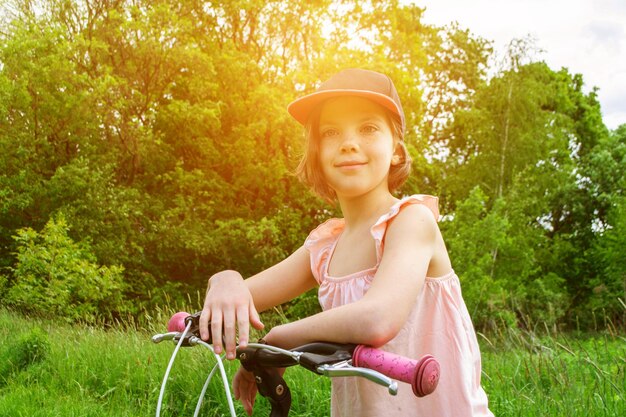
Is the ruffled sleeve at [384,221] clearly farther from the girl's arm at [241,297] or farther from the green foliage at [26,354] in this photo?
the green foliage at [26,354]

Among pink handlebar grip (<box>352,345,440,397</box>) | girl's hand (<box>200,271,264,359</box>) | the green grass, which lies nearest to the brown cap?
girl's hand (<box>200,271,264,359</box>)

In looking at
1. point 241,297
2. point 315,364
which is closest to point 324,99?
point 241,297

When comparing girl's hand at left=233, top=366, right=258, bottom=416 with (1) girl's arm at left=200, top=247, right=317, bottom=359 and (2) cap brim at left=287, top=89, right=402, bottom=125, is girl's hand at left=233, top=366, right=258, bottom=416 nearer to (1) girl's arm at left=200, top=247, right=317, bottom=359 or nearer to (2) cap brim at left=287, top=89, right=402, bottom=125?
(1) girl's arm at left=200, top=247, right=317, bottom=359

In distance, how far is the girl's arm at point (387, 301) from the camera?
4.71ft

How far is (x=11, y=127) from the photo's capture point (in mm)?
19000

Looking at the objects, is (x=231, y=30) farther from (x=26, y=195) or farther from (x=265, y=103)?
(x=26, y=195)

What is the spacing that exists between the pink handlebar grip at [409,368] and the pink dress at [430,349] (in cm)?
54

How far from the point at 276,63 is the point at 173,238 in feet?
20.5

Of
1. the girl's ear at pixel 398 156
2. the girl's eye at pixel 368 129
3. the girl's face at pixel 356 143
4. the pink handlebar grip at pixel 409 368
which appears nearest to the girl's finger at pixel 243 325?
the pink handlebar grip at pixel 409 368

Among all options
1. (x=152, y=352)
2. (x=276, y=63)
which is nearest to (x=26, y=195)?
(x=276, y=63)

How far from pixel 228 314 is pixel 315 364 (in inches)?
15.0

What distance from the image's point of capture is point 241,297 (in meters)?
1.63

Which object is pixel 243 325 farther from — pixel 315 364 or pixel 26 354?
pixel 26 354

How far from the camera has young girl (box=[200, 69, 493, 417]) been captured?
1.60m
